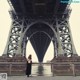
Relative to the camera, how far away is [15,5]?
59.0 metres

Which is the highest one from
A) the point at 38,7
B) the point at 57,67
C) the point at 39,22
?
the point at 38,7

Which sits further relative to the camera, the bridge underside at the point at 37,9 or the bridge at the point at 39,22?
the bridge at the point at 39,22

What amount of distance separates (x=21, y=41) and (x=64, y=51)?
9.89 metres

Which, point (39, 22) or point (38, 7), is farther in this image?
point (39, 22)

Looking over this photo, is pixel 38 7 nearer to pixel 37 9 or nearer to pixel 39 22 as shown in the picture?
pixel 37 9

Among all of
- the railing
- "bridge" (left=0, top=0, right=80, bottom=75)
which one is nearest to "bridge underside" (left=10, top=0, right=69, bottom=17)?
"bridge" (left=0, top=0, right=80, bottom=75)

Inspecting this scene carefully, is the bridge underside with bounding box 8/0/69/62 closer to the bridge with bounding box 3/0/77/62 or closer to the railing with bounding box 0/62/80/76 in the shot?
the bridge with bounding box 3/0/77/62

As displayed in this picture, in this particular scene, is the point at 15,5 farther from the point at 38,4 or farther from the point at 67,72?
the point at 67,72

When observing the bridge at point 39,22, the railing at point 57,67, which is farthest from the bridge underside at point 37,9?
the railing at point 57,67

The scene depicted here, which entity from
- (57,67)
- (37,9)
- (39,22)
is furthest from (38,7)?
(57,67)

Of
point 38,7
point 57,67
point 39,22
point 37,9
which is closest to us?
point 57,67

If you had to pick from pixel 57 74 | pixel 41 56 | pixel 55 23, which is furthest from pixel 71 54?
pixel 41 56

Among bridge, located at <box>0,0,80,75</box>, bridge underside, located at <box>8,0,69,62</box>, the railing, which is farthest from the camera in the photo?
bridge, located at <box>0,0,80,75</box>

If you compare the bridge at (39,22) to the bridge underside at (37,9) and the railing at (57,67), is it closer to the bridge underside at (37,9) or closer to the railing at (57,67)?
the bridge underside at (37,9)
